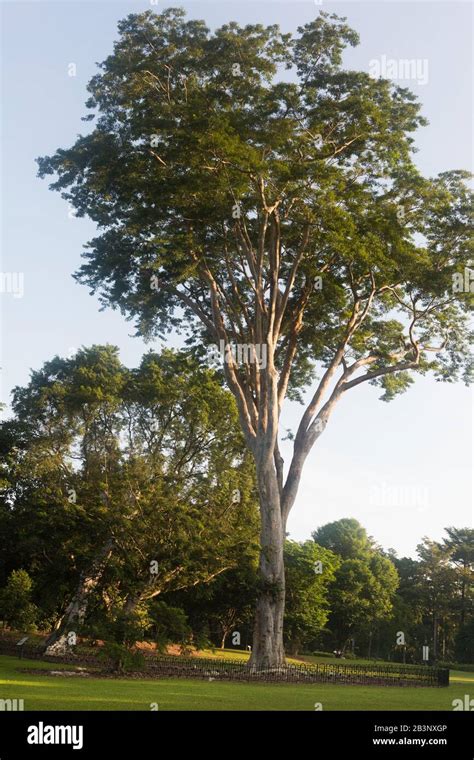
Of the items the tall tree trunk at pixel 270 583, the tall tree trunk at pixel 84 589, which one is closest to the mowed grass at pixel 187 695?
the tall tree trunk at pixel 270 583

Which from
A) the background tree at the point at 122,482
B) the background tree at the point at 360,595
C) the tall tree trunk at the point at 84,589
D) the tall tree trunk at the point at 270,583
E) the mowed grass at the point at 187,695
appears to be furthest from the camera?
the background tree at the point at 360,595

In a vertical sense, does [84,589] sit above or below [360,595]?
above

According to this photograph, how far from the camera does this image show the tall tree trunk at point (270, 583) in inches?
842

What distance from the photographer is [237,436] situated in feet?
110

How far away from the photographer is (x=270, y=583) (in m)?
21.8

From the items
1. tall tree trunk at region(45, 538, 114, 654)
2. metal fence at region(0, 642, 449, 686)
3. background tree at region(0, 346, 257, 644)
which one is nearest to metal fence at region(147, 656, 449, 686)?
metal fence at region(0, 642, 449, 686)

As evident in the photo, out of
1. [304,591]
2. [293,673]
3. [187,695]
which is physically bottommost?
[304,591]

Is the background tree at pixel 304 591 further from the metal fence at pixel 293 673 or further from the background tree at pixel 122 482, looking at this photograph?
the metal fence at pixel 293 673

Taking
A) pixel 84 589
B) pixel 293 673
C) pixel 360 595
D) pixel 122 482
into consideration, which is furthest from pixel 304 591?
pixel 293 673

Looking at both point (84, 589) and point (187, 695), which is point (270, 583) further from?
point (84, 589)

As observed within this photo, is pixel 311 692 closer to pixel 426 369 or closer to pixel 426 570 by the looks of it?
pixel 426 369

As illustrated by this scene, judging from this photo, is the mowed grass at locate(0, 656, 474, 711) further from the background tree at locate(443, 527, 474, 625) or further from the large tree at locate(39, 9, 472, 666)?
the background tree at locate(443, 527, 474, 625)

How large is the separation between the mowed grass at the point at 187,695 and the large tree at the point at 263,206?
3.90 m

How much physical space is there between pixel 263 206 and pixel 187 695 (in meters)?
13.2
